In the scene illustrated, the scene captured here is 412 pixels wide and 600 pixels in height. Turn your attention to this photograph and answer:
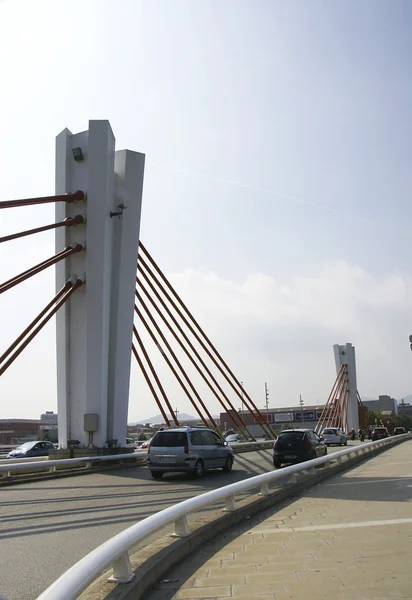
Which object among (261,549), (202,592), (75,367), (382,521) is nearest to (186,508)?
(261,549)

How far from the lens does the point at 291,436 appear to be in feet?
66.2

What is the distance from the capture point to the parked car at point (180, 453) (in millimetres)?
16438

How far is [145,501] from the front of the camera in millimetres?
11562

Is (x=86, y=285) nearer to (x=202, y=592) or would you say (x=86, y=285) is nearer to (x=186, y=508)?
(x=186, y=508)

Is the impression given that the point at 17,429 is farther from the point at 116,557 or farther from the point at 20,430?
the point at 116,557

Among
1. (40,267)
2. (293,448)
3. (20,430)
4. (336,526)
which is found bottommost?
(20,430)

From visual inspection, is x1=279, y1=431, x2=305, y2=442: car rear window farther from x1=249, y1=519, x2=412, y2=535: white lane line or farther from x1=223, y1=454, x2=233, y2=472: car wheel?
x1=249, y1=519, x2=412, y2=535: white lane line

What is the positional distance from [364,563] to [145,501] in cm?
653

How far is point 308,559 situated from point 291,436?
1429 centimetres

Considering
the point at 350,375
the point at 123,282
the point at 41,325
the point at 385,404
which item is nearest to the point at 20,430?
the point at 350,375

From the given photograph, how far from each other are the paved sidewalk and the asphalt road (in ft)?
4.57

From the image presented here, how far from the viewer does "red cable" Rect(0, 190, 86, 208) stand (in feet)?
59.7

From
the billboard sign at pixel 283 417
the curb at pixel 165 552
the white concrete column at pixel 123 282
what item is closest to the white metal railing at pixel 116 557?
the curb at pixel 165 552

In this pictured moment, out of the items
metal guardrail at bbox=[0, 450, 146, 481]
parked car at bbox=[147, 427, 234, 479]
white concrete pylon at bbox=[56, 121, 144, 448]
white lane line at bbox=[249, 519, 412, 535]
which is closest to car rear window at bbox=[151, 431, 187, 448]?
parked car at bbox=[147, 427, 234, 479]
